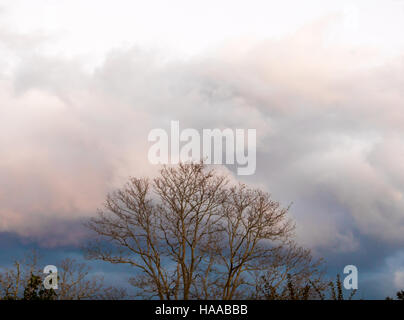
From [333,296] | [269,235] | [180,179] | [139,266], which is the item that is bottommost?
[333,296]

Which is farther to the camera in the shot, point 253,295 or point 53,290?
point 53,290

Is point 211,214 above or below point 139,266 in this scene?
above

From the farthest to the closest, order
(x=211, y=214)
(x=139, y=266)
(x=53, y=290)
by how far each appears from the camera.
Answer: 1. (x=53, y=290)
2. (x=211, y=214)
3. (x=139, y=266)

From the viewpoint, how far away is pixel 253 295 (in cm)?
3008
